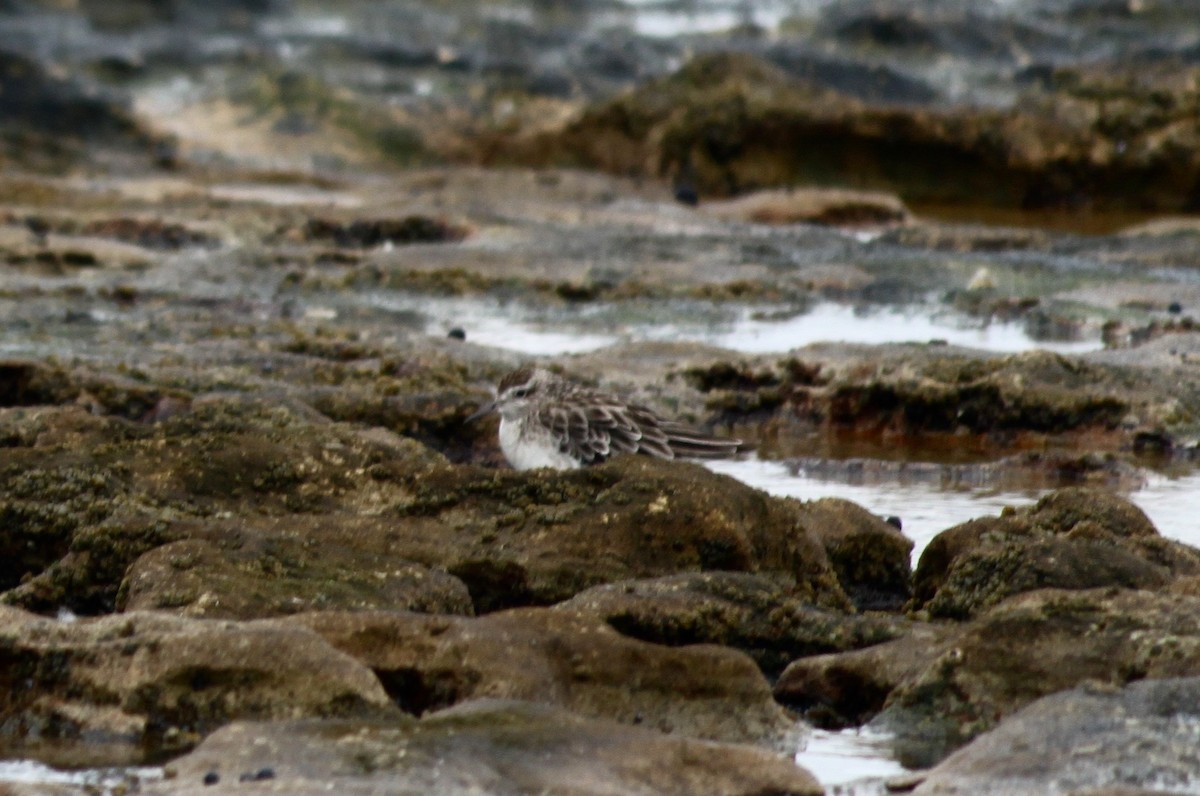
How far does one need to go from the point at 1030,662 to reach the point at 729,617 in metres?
0.82

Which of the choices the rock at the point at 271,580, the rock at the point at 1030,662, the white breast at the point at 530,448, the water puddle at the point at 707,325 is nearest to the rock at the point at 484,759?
the rock at the point at 1030,662

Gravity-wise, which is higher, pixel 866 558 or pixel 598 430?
pixel 598 430

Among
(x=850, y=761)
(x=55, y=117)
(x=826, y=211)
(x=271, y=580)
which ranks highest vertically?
(x=55, y=117)

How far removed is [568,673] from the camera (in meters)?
5.09

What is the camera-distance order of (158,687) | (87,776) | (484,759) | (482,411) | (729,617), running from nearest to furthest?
(484,759) → (87,776) → (158,687) → (729,617) → (482,411)

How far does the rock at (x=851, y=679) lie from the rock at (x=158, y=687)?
1.11m

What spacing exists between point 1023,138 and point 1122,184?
1033 millimetres

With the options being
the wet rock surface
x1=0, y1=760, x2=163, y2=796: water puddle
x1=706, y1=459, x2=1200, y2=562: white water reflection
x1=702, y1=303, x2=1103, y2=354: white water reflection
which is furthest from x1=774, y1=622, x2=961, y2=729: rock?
x1=702, y1=303, x2=1103, y2=354: white water reflection

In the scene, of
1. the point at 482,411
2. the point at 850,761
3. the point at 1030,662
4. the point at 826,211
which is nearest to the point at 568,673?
the point at 850,761

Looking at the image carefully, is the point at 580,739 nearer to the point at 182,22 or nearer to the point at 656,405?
the point at 656,405

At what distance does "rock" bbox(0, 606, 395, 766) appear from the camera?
483 cm

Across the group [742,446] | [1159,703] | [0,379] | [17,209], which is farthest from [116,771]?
[17,209]

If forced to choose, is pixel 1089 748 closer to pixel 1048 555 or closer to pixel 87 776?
pixel 1048 555

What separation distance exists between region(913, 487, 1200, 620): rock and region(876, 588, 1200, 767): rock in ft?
1.66
